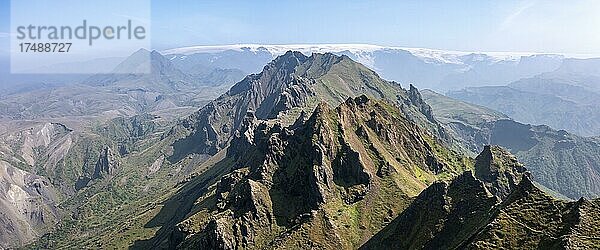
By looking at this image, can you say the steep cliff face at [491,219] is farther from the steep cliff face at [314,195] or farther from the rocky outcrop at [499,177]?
the steep cliff face at [314,195]

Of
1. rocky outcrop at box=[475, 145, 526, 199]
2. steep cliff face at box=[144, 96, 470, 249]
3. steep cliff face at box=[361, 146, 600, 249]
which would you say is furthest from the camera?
rocky outcrop at box=[475, 145, 526, 199]

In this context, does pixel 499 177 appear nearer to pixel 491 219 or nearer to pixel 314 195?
pixel 314 195

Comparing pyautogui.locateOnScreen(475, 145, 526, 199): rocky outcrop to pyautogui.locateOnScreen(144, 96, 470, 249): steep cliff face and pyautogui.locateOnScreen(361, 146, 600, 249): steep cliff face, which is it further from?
pyautogui.locateOnScreen(144, 96, 470, 249): steep cliff face

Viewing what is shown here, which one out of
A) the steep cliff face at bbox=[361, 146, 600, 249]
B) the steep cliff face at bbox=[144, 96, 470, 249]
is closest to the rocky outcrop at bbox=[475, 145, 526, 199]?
the steep cliff face at bbox=[361, 146, 600, 249]

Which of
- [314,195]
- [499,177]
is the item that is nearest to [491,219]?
[314,195]

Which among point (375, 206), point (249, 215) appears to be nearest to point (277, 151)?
point (249, 215)

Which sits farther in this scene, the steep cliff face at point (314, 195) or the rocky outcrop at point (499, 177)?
the rocky outcrop at point (499, 177)

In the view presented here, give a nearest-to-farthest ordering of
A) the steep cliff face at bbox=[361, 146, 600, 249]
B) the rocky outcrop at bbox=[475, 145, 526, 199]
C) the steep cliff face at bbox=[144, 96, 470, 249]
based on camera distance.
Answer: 1. the steep cliff face at bbox=[361, 146, 600, 249]
2. the steep cliff face at bbox=[144, 96, 470, 249]
3. the rocky outcrop at bbox=[475, 145, 526, 199]

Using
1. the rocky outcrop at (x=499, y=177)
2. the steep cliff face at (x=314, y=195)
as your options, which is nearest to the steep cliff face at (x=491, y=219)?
the rocky outcrop at (x=499, y=177)
